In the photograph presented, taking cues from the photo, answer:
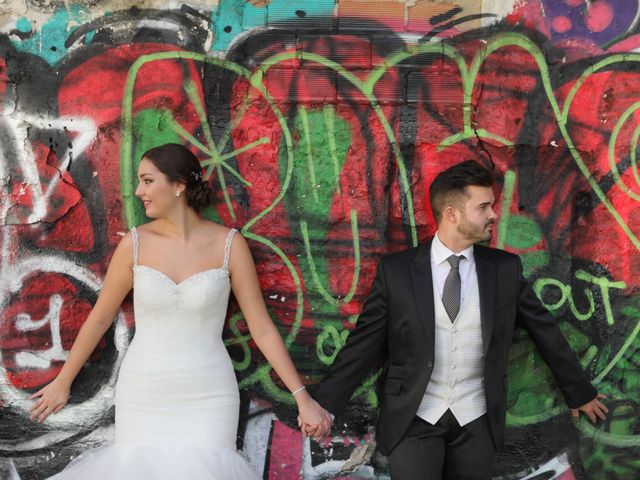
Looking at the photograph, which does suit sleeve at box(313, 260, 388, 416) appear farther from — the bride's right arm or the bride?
the bride's right arm

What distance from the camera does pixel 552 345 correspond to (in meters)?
4.46

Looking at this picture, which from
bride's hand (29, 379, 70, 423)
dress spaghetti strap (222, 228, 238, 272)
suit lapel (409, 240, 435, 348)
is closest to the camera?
suit lapel (409, 240, 435, 348)

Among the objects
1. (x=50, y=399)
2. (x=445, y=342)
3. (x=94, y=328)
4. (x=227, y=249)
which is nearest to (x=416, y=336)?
(x=445, y=342)

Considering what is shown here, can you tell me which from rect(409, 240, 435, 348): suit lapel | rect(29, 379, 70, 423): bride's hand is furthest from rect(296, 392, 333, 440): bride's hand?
rect(29, 379, 70, 423): bride's hand

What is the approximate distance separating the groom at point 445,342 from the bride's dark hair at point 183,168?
3.31 ft

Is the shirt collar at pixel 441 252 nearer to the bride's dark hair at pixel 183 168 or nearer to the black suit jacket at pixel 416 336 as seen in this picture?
the black suit jacket at pixel 416 336

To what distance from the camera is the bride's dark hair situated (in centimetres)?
436

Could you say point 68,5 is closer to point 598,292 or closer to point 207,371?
point 207,371

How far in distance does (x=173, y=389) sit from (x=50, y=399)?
77cm

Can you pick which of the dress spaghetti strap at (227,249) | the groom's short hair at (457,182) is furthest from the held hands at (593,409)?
the dress spaghetti strap at (227,249)

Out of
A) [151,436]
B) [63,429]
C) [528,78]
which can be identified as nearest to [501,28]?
[528,78]

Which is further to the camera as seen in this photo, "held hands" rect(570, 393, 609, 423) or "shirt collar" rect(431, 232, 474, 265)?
"held hands" rect(570, 393, 609, 423)

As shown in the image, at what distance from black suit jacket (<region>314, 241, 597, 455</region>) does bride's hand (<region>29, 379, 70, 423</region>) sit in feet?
4.49

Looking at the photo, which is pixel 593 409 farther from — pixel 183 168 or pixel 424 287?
pixel 183 168
